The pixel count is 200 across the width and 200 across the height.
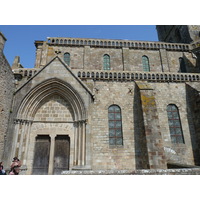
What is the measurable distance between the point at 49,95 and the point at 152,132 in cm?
700

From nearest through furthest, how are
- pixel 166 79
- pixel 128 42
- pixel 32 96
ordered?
1. pixel 32 96
2. pixel 166 79
3. pixel 128 42

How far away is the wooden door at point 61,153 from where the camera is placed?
347 inches

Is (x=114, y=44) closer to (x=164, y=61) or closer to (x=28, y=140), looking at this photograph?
(x=164, y=61)

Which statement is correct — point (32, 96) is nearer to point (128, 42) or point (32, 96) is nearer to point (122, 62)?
point (122, 62)

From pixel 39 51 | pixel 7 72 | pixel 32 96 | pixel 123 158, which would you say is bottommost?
pixel 123 158

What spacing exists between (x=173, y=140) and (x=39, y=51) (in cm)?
1435

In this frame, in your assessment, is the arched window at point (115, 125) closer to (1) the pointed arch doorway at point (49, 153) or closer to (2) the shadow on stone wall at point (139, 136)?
(2) the shadow on stone wall at point (139, 136)

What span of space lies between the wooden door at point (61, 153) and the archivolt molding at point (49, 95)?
150 cm

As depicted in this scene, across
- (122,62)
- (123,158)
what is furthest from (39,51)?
(123,158)

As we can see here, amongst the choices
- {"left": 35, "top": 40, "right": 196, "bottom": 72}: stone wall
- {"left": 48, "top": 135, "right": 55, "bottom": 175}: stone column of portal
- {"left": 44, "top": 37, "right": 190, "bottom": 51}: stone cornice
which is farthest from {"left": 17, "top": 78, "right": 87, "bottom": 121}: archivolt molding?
{"left": 44, "top": 37, "right": 190, "bottom": 51}: stone cornice

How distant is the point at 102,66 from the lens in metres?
15.2

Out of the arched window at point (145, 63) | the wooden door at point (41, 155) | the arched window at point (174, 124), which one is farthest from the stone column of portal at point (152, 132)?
the arched window at point (145, 63)

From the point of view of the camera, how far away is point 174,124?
10.5 m

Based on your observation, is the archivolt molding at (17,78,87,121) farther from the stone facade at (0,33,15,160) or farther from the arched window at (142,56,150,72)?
the arched window at (142,56,150,72)
